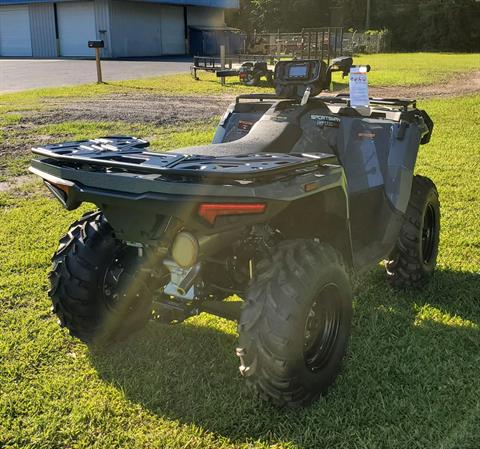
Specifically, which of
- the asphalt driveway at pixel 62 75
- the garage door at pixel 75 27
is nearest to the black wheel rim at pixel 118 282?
the asphalt driveway at pixel 62 75

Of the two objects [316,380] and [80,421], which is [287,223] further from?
[80,421]

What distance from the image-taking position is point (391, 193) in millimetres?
3732

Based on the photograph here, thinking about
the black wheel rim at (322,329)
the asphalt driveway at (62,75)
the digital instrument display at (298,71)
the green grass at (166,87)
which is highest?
the digital instrument display at (298,71)

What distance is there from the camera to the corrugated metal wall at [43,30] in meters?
40.2

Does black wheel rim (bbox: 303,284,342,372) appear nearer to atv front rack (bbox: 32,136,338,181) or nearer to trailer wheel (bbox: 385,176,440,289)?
atv front rack (bbox: 32,136,338,181)

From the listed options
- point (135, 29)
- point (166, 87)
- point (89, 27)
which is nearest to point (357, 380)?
point (166, 87)

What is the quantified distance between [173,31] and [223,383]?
4480 cm

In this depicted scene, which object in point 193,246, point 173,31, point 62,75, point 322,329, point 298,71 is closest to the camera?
point 193,246

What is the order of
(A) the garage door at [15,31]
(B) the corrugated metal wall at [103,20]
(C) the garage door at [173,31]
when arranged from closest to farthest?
(B) the corrugated metal wall at [103,20]
(A) the garage door at [15,31]
(C) the garage door at [173,31]

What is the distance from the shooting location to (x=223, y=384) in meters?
3.06

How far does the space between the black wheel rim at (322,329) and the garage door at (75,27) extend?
39331mm

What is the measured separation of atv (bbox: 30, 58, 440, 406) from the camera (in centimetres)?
234

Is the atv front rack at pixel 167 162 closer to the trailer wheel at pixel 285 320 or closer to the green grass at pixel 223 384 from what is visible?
the trailer wheel at pixel 285 320

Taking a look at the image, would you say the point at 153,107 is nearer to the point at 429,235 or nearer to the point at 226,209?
the point at 429,235
